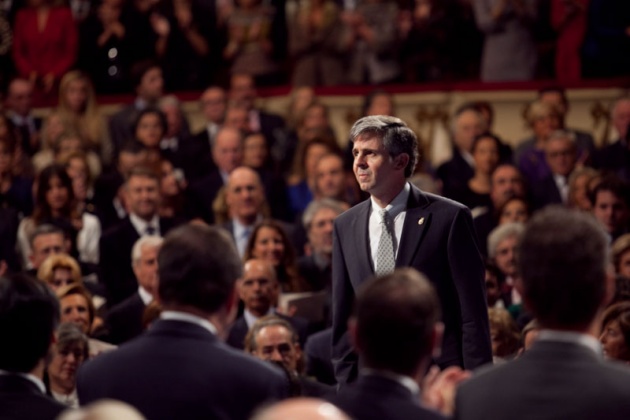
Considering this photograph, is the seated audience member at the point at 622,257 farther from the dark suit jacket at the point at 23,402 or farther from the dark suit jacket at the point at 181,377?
the dark suit jacket at the point at 23,402

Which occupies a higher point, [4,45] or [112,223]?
[4,45]

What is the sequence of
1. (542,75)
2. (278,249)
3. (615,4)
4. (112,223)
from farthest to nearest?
(542,75), (615,4), (112,223), (278,249)

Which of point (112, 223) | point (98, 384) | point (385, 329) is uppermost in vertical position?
point (385, 329)

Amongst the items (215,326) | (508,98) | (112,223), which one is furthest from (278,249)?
(215,326)

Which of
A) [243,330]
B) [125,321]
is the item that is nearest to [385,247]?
[243,330]

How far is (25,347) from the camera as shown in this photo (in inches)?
132

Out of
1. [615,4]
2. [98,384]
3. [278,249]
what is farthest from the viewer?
[615,4]

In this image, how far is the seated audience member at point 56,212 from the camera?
893 cm

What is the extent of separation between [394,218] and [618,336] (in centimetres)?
98

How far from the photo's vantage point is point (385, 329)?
292cm

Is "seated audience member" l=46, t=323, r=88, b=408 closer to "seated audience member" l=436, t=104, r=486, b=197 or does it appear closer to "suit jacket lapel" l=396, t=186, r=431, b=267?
"suit jacket lapel" l=396, t=186, r=431, b=267

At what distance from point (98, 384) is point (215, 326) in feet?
1.05

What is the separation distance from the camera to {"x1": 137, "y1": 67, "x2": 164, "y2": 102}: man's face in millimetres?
11297

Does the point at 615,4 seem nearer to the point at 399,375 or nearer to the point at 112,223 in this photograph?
the point at 112,223
